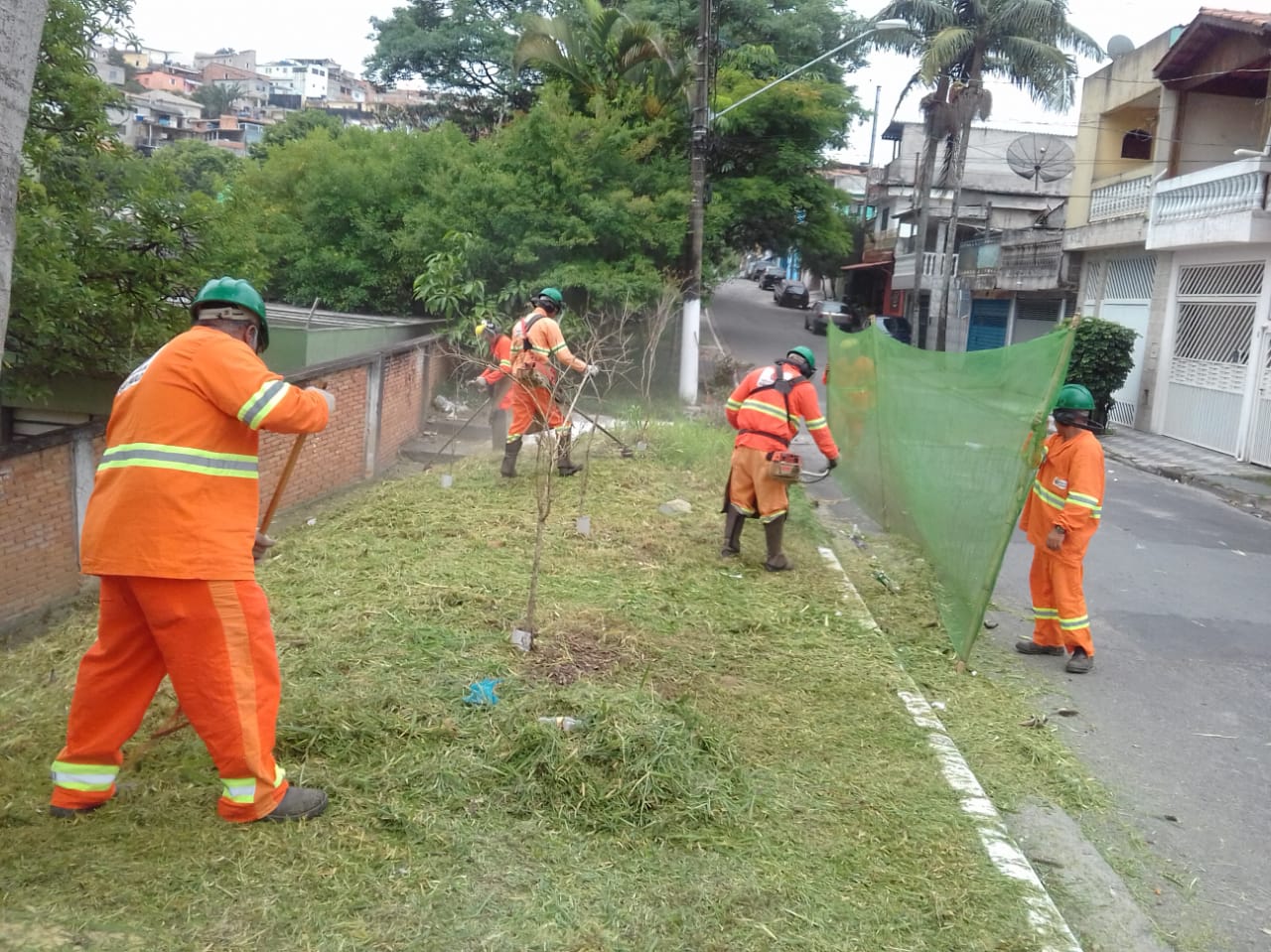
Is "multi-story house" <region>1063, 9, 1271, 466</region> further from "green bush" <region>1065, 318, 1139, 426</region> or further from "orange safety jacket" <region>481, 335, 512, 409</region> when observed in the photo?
"orange safety jacket" <region>481, 335, 512, 409</region>

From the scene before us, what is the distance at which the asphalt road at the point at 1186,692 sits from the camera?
A: 4051 mm

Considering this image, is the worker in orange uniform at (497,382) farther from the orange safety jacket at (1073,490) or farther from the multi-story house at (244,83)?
the multi-story house at (244,83)

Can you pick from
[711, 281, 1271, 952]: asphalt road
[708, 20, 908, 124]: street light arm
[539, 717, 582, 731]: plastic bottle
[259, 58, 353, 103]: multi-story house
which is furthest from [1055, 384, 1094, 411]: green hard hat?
[259, 58, 353, 103]: multi-story house

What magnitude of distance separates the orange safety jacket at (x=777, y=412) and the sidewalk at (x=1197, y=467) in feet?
24.4

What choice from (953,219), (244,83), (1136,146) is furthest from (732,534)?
(244,83)

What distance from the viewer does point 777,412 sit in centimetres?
715

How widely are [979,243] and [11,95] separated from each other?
2980cm

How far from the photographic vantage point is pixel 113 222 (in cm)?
746

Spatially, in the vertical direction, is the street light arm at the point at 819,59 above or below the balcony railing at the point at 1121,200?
above

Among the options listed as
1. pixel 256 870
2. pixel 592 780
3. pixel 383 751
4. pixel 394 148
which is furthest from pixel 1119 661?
pixel 394 148

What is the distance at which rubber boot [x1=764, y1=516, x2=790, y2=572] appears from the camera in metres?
7.20

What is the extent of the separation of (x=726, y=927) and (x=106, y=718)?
196 centimetres

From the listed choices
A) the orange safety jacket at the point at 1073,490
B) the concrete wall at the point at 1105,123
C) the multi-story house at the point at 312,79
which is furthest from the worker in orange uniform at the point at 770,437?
the multi-story house at the point at 312,79

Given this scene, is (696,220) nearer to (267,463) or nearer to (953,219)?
(267,463)
